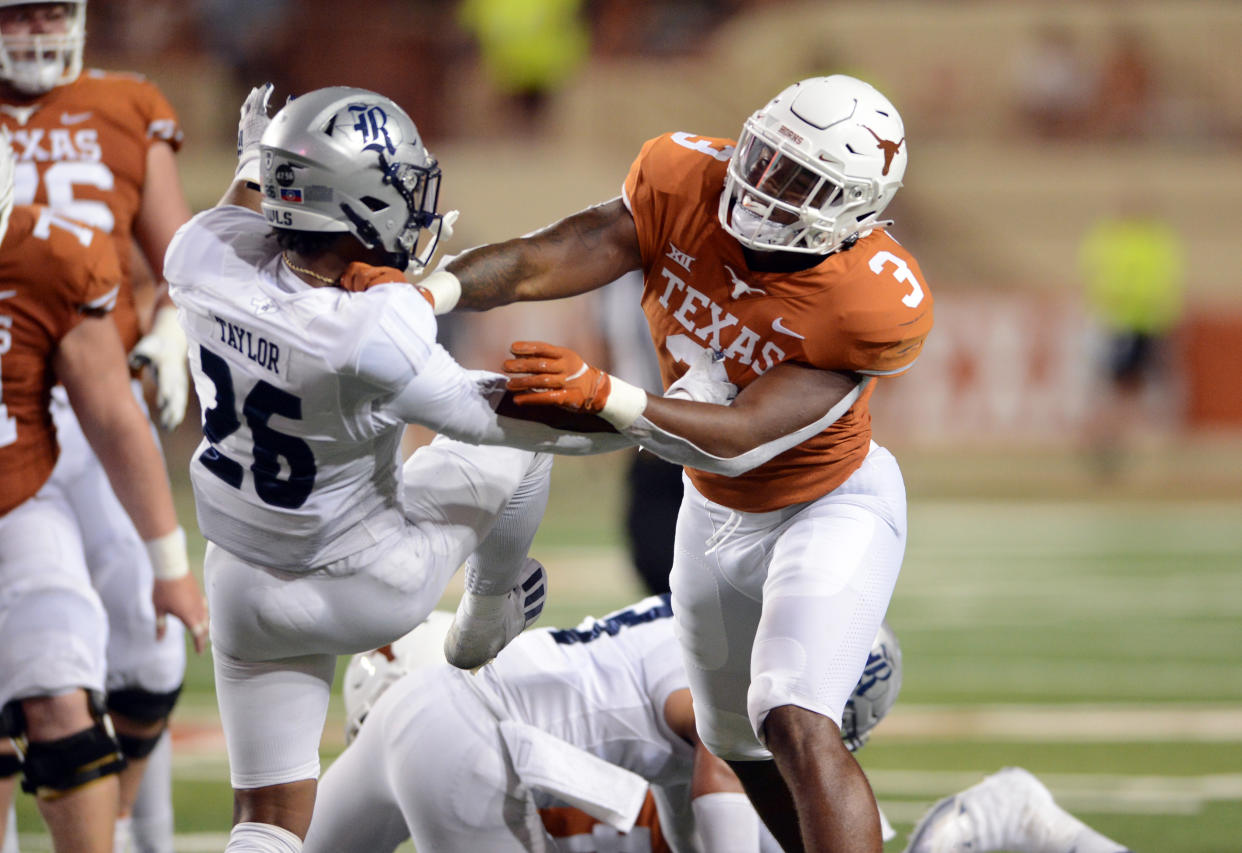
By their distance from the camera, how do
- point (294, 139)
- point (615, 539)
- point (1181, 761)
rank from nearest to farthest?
point (294, 139), point (1181, 761), point (615, 539)

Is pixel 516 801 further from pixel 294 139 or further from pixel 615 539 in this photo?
pixel 615 539

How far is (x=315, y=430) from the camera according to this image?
294 centimetres

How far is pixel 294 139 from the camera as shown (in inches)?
116

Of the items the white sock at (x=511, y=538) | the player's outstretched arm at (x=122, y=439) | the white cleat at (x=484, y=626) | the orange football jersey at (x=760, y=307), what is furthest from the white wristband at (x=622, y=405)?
the player's outstretched arm at (x=122, y=439)

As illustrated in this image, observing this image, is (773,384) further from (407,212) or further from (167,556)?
(167,556)

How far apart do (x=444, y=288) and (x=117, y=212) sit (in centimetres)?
146

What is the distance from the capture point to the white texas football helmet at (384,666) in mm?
3801

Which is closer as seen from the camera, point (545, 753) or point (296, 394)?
point (296, 394)

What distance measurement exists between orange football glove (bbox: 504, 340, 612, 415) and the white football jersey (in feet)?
0.26

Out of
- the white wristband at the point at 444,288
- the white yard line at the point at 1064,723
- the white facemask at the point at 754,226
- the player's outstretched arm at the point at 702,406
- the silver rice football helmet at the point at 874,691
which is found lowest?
the white yard line at the point at 1064,723

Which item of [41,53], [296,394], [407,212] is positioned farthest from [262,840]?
[41,53]

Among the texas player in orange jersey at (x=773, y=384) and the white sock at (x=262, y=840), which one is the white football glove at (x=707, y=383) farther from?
the white sock at (x=262, y=840)

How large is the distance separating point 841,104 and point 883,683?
1257 millimetres

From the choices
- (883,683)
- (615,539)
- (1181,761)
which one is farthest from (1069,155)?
(883,683)
